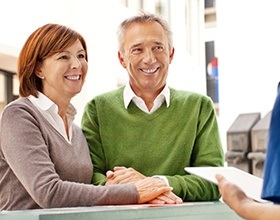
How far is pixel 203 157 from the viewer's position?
1656 millimetres

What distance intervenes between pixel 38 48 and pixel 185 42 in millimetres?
7019

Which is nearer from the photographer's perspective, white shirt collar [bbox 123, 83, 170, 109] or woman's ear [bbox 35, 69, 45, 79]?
woman's ear [bbox 35, 69, 45, 79]

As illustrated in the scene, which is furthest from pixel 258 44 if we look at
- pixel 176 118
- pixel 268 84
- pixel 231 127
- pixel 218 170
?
pixel 218 170

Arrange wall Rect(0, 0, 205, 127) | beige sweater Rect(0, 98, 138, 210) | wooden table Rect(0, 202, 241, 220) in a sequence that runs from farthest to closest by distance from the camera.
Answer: wall Rect(0, 0, 205, 127) → beige sweater Rect(0, 98, 138, 210) → wooden table Rect(0, 202, 241, 220)

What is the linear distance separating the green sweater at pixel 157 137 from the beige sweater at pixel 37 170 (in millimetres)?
192

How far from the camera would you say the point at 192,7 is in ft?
29.4

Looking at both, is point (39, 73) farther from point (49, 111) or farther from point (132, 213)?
point (132, 213)

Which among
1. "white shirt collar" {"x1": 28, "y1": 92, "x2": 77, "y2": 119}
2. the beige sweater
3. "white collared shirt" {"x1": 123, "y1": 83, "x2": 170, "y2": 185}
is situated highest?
"white shirt collar" {"x1": 28, "y1": 92, "x2": 77, "y2": 119}

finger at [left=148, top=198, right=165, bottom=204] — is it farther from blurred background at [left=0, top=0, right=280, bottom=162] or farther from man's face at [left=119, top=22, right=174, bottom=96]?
blurred background at [left=0, top=0, right=280, bottom=162]

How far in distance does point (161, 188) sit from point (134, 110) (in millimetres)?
332

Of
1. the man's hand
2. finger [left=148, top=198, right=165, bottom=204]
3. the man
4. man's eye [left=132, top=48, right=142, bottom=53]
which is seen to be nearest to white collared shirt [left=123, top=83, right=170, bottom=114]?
the man

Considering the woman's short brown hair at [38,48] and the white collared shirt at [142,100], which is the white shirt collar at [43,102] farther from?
the white collared shirt at [142,100]

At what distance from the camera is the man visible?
5.47 ft

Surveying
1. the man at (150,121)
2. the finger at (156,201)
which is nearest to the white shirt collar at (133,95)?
the man at (150,121)
